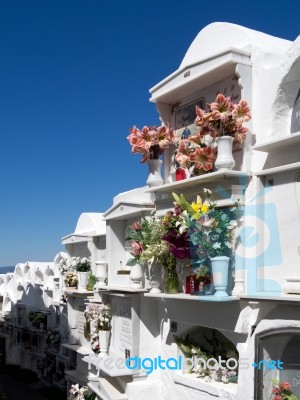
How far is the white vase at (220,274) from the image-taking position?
6.02 metres

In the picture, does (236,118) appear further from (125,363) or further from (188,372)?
(125,363)

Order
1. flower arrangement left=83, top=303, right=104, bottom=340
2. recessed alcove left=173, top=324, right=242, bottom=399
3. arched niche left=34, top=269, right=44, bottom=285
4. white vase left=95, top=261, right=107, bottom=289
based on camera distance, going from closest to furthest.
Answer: recessed alcove left=173, top=324, right=242, bottom=399
flower arrangement left=83, top=303, right=104, bottom=340
white vase left=95, top=261, right=107, bottom=289
arched niche left=34, top=269, right=44, bottom=285

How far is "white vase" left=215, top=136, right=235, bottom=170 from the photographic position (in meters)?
6.09

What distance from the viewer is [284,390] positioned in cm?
562

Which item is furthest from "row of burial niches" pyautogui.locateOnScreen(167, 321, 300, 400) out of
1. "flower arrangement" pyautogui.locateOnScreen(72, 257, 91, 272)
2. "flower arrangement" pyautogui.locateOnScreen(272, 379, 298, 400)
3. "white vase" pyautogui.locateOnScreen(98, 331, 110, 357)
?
"flower arrangement" pyautogui.locateOnScreen(72, 257, 91, 272)

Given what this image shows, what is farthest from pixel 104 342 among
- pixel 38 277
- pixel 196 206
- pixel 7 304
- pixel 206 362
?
pixel 7 304

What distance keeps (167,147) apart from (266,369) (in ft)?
10.9

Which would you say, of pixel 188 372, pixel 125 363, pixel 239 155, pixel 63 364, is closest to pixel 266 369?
pixel 188 372

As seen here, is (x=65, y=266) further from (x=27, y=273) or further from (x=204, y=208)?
(x=204, y=208)

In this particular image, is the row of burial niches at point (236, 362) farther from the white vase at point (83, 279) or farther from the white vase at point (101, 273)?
the white vase at point (83, 279)

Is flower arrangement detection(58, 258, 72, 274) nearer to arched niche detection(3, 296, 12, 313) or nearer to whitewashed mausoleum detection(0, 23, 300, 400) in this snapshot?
whitewashed mausoleum detection(0, 23, 300, 400)

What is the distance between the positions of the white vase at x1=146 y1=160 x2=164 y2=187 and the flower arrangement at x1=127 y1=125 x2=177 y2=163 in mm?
150

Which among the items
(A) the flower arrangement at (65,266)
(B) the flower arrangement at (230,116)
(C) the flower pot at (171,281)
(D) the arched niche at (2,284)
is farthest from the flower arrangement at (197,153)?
(D) the arched niche at (2,284)

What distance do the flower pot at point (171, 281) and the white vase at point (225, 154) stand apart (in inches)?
68.3
